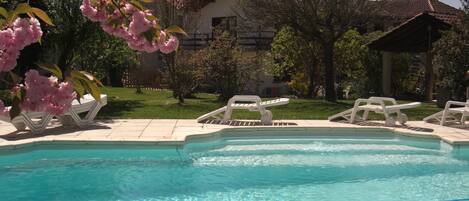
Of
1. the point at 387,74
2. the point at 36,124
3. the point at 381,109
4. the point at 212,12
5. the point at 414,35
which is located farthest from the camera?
the point at 212,12

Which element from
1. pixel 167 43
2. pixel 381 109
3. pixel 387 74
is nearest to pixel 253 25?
pixel 387 74

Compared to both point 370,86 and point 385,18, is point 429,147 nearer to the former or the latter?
point 385,18

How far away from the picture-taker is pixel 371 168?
8.80m

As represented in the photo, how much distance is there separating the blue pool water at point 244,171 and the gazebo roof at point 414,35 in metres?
A: 10.1

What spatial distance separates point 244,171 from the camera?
331 inches

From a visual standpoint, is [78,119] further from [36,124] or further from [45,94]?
[45,94]

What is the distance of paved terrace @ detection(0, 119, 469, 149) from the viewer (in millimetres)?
9633

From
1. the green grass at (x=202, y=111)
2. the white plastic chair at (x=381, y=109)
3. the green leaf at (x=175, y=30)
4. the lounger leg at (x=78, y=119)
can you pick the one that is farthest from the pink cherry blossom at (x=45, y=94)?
the green grass at (x=202, y=111)

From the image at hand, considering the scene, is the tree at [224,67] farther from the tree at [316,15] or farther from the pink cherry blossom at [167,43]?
the pink cherry blossom at [167,43]

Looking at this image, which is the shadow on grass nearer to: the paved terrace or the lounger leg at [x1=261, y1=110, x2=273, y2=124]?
the paved terrace

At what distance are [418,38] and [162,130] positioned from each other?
44.2 ft

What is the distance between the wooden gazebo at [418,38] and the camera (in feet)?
65.9

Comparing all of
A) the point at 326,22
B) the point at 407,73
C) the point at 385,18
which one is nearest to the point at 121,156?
the point at 326,22

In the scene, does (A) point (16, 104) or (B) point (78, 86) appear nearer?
(A) point (16, 104)
